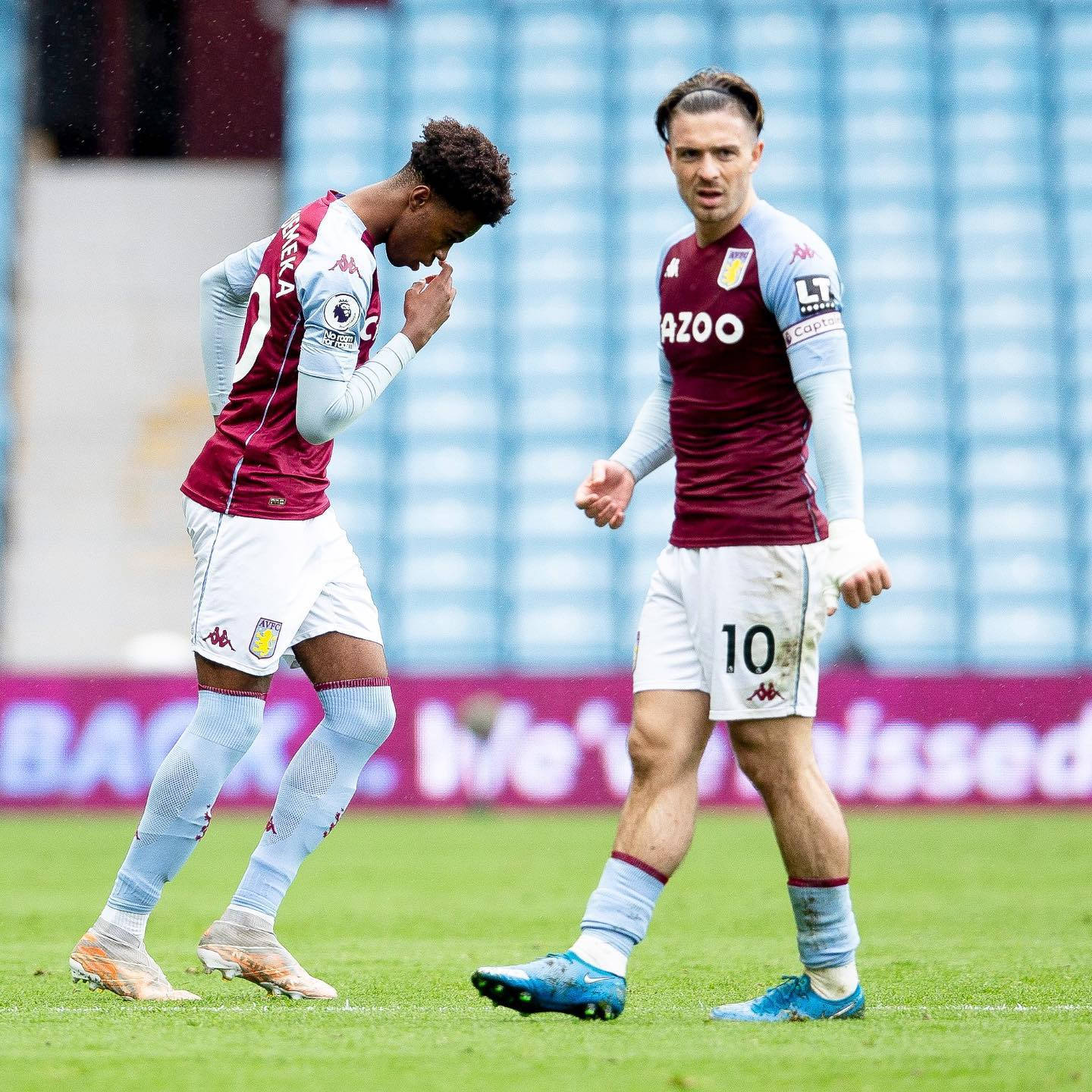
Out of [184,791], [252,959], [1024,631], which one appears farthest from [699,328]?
[1024,631]

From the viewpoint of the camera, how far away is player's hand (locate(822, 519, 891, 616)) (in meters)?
3.55

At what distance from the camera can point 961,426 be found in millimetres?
18594

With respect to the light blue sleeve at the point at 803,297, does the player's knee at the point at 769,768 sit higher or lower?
lower

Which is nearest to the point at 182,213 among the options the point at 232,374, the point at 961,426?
the point at 961,426

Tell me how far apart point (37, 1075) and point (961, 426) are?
54.3ft

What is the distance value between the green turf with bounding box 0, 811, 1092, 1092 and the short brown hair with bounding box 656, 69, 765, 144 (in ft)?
6.54

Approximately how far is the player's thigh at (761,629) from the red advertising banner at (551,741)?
9356 mm

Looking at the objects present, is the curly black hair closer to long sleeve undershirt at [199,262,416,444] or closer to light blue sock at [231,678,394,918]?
long sleeve undershirt at [199,262,416,444]

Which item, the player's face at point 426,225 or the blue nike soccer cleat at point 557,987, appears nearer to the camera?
the blue nike soccer cleat at point 557,987

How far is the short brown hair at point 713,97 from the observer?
386 cm

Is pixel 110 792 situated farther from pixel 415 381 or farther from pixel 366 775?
pixel 415 381

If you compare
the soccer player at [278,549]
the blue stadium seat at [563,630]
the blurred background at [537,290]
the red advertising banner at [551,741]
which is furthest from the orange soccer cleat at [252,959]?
the blue stadium seat at [563,630]

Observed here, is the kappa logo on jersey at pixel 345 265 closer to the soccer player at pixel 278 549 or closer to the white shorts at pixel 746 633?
the soccer player at pixel 278 549

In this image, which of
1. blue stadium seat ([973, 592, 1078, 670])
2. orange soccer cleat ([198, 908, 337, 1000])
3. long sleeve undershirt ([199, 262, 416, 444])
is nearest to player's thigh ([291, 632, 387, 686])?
long sleeve undershirt ([199, 262, 416, 444])
